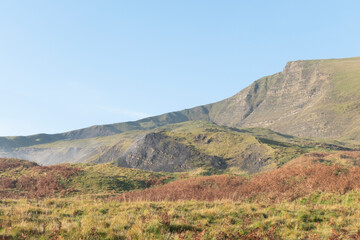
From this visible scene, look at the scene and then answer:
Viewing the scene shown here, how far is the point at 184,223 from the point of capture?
9.68 metres

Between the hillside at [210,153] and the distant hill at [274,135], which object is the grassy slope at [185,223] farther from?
the distant hill at [274,135]

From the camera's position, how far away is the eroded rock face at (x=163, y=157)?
5607 centimetres

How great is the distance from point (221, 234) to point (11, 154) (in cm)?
19088

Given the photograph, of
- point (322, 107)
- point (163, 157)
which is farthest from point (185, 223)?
point (322, 107)

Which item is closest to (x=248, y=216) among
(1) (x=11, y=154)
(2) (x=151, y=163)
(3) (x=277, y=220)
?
(3) (x=277, y=220)

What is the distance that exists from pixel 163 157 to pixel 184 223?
52.9 m

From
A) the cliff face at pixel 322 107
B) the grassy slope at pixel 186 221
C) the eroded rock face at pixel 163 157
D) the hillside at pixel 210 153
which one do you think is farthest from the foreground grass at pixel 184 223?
the cliff face at pixel 322 107

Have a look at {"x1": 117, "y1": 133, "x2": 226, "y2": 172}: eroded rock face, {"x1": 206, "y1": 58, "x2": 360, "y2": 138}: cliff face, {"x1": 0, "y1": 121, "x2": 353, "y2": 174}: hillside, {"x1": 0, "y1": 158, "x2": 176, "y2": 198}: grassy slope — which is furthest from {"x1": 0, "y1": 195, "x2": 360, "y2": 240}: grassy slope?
{"x1": 206, "y1": 58, "x2": 360, "y2": 138}: cliff face

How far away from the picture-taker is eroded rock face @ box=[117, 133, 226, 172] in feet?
184

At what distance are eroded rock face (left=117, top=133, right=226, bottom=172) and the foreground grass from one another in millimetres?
41742

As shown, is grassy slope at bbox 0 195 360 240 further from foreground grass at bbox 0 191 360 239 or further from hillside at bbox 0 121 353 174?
hillside at bbox 0 121 353 174

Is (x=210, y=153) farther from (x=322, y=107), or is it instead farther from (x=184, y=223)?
(x=322, y=107)

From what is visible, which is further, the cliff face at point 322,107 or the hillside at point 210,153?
the cliff face at point 322,107

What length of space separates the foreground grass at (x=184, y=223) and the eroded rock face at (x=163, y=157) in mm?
41742
